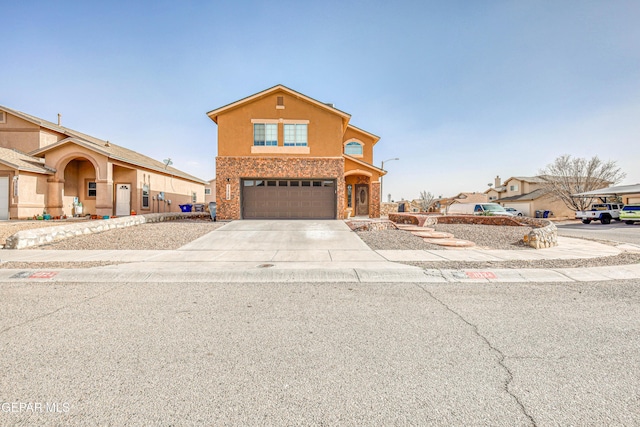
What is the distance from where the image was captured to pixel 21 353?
317 cm

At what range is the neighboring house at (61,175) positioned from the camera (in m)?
17.7

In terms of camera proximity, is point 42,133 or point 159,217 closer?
point 159,217

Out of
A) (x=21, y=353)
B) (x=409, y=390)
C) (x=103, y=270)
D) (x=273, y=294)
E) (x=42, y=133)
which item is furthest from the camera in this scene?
(x=42, y=133)

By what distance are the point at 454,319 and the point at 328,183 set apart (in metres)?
14.9

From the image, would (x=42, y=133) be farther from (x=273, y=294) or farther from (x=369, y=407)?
(x=369, y=407)

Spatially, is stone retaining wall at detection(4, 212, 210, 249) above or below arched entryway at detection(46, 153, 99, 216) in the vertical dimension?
below

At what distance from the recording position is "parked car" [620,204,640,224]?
75.4 feet

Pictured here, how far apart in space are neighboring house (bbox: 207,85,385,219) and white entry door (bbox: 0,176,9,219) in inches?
475

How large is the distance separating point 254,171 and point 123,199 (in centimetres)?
1064

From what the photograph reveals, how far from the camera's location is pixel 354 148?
80.6 feet

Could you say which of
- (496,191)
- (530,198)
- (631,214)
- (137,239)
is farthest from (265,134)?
(496,191)

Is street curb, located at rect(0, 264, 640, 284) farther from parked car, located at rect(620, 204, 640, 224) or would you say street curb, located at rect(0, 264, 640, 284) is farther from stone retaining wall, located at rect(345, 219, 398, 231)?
parked car, located at rect(620, 204, 640, 224)

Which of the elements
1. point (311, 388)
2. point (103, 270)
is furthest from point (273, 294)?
point (103, 270)

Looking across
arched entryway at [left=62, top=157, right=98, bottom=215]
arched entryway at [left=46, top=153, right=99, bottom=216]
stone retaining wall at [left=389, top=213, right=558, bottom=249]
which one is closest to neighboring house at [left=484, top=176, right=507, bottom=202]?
stone retaining wall at [left=389, top=213, right=558, bottom=249]
